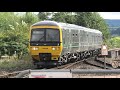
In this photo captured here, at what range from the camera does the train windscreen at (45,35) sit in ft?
36.4

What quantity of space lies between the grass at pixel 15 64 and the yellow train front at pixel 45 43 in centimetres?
25

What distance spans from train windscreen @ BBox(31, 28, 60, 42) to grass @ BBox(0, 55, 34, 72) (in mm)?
626

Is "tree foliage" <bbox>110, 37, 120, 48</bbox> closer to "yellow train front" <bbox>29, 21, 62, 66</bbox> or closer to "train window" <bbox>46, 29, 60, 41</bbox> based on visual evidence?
"yellow train front" <bbox>29, 21, 62, 66</bbox>

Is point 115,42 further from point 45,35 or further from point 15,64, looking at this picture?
point 15,64

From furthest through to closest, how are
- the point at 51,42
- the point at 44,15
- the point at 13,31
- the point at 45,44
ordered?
the point at 51,42 → the point at 45,44 → the point at 44,15 → the point at 13,31

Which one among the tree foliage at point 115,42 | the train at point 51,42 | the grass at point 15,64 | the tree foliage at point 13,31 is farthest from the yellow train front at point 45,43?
the tree foliage at point 115,42

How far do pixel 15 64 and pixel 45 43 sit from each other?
3.41 ft

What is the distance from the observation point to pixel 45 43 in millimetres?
11094

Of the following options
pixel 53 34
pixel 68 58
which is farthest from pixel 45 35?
pixel 68 58

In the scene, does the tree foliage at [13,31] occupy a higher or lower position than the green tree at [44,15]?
lower

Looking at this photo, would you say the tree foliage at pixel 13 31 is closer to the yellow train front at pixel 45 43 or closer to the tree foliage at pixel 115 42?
the yellow train front at pixel 45 43
